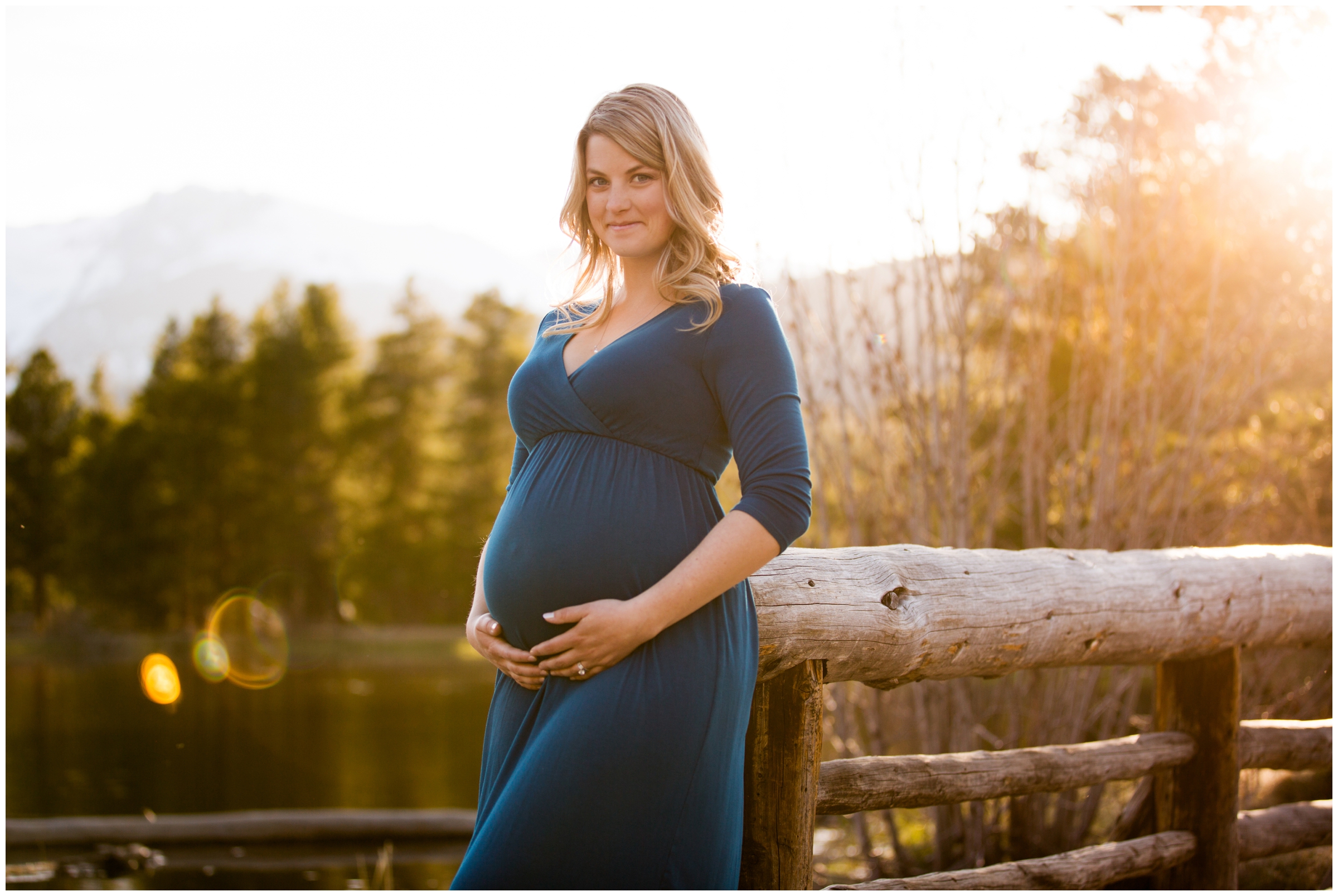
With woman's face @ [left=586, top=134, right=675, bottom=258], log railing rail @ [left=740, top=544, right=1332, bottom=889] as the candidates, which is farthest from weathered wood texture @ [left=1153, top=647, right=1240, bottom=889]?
woman's face @ [left=586, top=134, right=675, bottom=258]

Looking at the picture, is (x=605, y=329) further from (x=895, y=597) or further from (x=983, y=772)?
(x=983, y=772)

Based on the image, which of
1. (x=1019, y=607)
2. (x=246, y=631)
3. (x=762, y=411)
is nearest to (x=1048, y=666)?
(x=1019, y=607)

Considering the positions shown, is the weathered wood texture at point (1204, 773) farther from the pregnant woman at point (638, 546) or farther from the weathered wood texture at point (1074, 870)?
the pregnant woman at point (638, 546)

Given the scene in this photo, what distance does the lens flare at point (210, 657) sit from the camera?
26.5 meters

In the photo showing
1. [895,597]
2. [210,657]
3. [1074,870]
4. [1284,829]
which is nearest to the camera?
[895,597]

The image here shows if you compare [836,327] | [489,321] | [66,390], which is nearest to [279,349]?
[489,321]

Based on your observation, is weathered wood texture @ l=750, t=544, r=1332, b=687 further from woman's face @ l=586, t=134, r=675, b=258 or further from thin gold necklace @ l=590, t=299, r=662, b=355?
woman's face @ l=586, t=134, r=675, b=258

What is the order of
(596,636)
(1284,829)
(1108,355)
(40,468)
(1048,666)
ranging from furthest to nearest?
(40,468) < (1108,355) < (1284,829) < (1048,666) < (596,636)

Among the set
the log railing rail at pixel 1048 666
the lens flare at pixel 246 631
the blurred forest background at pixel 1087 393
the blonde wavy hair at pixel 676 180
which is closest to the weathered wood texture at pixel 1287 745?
the log railing rail at pixel 1048 666

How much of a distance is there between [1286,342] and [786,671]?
15.1 feet

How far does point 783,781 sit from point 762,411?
0.90 m

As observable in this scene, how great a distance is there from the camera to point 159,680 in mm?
23703

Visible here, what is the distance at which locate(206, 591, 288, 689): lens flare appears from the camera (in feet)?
94.8

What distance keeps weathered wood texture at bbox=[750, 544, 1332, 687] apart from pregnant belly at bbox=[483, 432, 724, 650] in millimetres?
377
